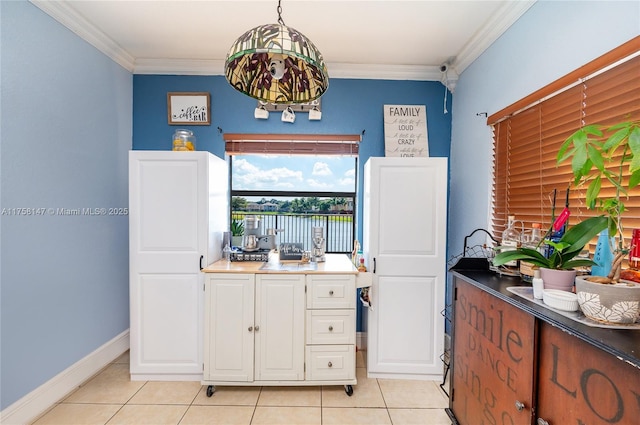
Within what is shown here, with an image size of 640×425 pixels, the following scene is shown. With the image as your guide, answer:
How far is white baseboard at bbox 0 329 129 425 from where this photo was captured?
1.74 metres

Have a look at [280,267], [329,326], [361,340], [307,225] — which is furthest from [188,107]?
[361,340]

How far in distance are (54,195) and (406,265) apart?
2562mm

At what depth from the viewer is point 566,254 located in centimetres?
117

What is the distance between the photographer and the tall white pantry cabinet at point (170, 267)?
86.7 inches

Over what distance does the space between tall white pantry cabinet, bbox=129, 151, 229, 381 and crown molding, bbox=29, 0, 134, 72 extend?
1.11m

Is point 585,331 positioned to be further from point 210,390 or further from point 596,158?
point 210,390

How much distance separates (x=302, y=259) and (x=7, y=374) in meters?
1.91

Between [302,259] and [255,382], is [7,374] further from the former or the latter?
[302,259]

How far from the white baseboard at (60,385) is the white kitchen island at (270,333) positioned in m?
0.96

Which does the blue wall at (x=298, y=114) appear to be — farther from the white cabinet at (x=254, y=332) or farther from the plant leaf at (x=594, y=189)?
the plant leaf at (x=594, y=189)

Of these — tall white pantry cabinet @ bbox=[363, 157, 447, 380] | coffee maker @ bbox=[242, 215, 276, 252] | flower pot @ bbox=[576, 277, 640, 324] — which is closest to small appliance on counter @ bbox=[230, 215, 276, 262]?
coffee maker @ bbox=[242, 215, 276, 252]

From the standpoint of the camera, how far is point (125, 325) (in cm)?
267

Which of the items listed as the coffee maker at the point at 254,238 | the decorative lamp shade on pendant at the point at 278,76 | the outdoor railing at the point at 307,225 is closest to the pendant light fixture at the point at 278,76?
the decorative lamp shade on pendant at the point at 278,76

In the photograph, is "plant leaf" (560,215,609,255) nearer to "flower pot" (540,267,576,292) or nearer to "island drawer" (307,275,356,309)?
"flower pot" (540,267,576,292)
